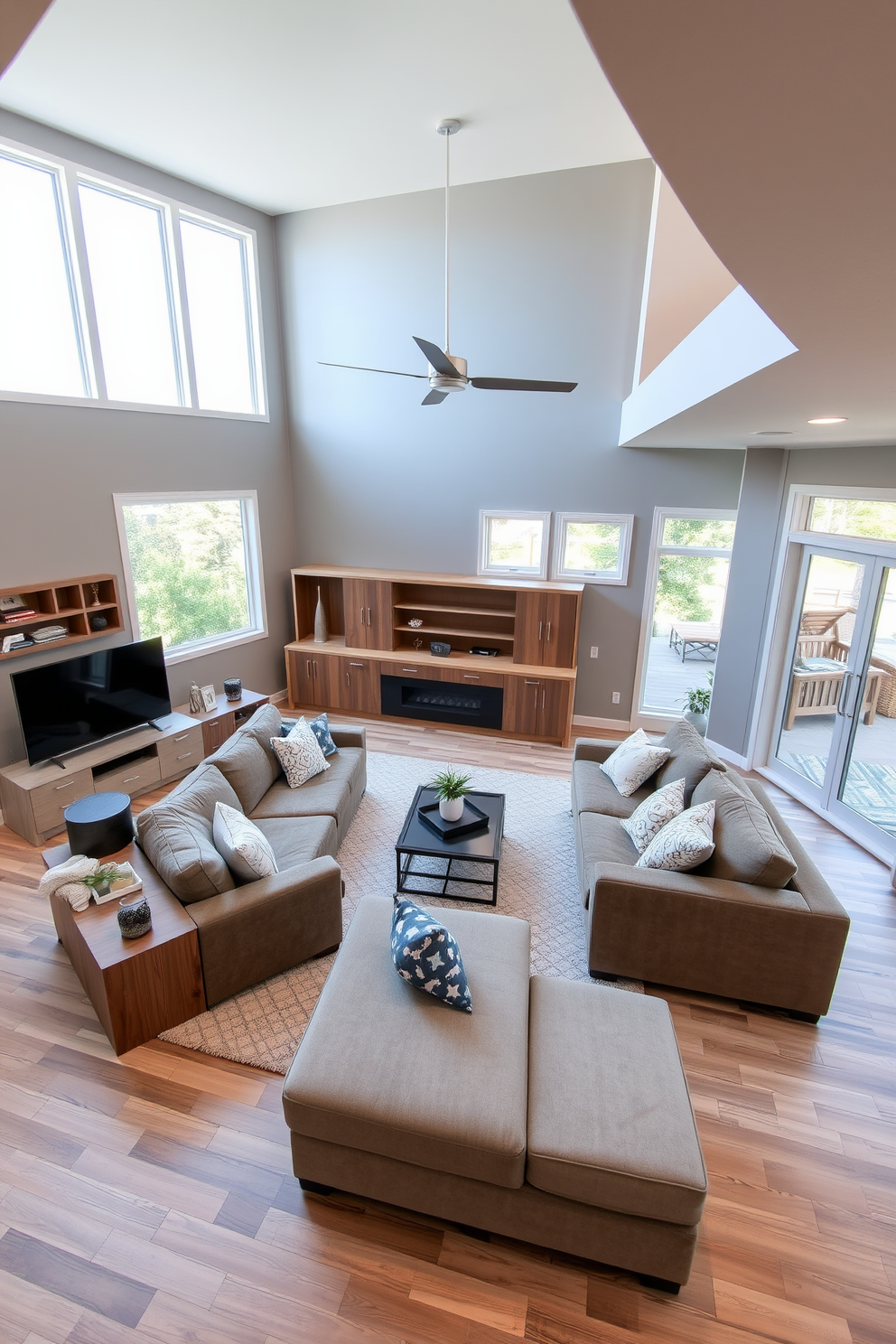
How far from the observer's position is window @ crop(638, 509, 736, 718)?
6.08 metres

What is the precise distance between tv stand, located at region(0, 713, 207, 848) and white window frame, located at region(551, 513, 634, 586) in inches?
149

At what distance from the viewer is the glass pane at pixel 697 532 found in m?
6.03

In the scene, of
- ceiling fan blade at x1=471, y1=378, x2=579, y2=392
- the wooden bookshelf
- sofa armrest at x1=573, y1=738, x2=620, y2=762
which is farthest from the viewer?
sofa armrest at x1=573, y1=738, x2=620, y2=762

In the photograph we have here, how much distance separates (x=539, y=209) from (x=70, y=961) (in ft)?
22.0

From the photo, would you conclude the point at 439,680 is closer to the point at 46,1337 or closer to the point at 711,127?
the point at 46,1337

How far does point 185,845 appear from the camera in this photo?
3143 millimetres

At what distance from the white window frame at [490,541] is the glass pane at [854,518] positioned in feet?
7.62

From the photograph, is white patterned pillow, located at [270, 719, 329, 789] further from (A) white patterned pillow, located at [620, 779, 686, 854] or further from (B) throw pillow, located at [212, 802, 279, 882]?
(A) white patterned pillow, located at [620, 779, 686, 854]

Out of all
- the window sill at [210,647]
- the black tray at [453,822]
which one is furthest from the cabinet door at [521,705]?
the window sill at [210,647]

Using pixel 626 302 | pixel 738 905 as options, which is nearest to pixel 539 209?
pixel 626 302

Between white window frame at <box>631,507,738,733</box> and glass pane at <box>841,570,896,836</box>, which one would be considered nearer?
glass pane at <box>841,570,896,836</box>

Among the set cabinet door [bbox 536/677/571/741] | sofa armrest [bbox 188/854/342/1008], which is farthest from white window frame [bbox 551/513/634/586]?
sofa armrest [bbox 188/854/342/1008]

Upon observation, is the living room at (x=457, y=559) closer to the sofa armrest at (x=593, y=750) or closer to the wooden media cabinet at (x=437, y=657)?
the wooden media cabinet at (x=437, y=657)

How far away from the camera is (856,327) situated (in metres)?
1.63
